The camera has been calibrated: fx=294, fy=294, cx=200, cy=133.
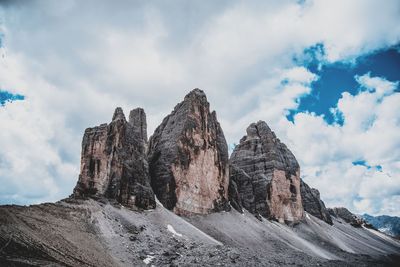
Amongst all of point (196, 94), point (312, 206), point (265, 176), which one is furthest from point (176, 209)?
point (312, 206)

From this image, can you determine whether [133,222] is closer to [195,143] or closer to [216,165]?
[195,143]

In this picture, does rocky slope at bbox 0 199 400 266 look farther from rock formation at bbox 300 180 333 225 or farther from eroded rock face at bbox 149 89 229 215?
rock formation at bbox 300 180 333 225

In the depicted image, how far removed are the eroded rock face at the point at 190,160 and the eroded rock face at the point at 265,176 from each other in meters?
9.40

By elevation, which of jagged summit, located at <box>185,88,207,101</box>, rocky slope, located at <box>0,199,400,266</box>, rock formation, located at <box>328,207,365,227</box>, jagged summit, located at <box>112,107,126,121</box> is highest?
jagged summit, located at <box>185,88,207,101</box>

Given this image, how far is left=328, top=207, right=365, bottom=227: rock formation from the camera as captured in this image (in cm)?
12124

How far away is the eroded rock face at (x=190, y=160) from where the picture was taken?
54031mm

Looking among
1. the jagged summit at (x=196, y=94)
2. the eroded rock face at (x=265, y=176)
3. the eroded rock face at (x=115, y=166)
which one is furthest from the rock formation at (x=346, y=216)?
the eroded rock face at (x=115, y=166)

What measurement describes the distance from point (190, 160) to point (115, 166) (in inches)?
702

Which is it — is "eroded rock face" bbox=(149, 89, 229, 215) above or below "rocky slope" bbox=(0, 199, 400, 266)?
above

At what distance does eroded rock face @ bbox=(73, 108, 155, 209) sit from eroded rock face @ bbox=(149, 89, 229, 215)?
243 inches

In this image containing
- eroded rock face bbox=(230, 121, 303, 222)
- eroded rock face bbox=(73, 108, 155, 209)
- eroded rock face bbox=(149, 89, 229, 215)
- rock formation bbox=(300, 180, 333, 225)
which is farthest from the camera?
rock formation bbox=(300, 180, 333, 225)

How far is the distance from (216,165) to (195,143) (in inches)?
316

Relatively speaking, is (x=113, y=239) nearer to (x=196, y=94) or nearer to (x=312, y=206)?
(x=196, y=94)

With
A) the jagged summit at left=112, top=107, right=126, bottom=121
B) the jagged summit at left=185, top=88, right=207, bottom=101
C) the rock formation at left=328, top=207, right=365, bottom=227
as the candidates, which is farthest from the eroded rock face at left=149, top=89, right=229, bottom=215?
the rock formation at left=328, top=207, right=365, bottom=227
